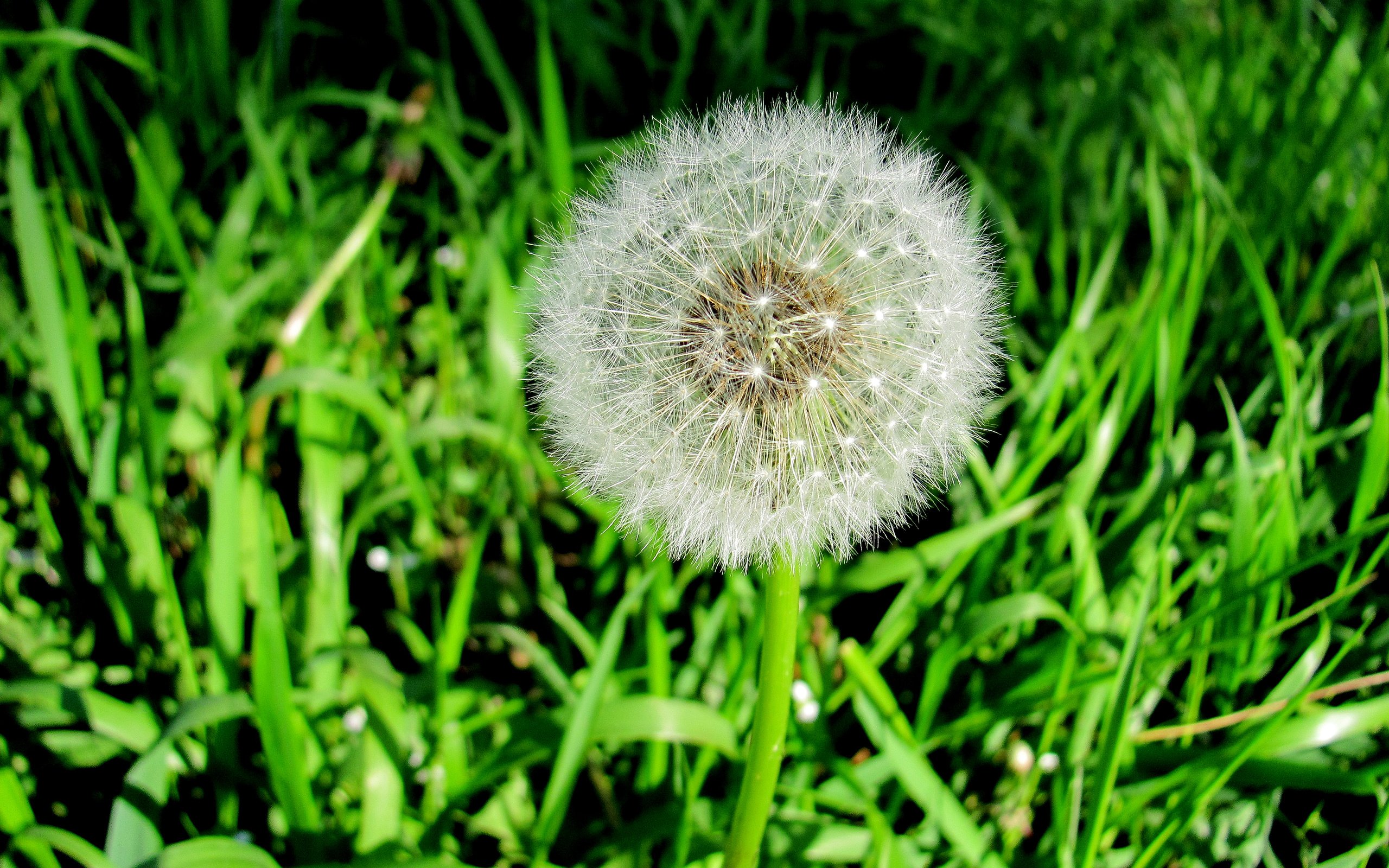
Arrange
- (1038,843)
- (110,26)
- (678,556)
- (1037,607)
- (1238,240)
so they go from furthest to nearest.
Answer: (110,26) < (1238,240) < (1038,843) < (1037,607) < (678,556)

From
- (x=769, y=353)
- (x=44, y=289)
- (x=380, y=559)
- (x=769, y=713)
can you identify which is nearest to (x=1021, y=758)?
(x=769, y=713)

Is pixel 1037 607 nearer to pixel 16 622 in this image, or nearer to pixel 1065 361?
pixel 1065 361

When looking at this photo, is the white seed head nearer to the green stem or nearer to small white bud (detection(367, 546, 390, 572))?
the green stem

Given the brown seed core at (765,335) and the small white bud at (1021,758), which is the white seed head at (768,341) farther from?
the small white bud at (1021,758)

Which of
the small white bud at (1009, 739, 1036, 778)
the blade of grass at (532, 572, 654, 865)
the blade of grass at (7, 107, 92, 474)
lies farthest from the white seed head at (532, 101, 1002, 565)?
the blade of grass at (7, 107, 92, 474)

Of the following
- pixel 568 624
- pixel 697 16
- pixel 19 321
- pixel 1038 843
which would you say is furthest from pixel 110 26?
pixel 1038 843
